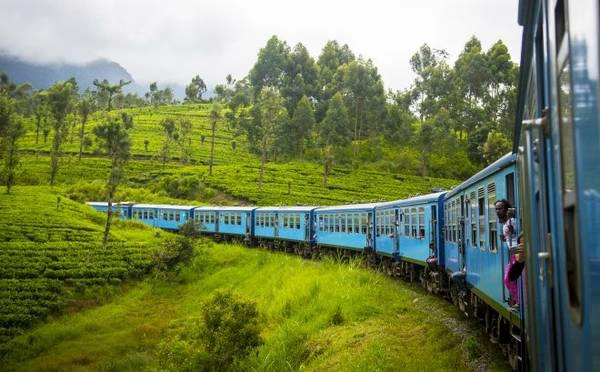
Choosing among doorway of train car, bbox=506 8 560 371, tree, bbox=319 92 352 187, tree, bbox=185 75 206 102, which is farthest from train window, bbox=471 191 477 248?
→ tree, bbox=185 75 206 102

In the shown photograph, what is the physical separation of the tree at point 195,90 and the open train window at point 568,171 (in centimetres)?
12828

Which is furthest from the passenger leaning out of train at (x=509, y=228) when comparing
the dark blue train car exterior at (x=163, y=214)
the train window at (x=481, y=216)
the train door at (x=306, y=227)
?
the dark blue train car exterior at (x=163, y=214)

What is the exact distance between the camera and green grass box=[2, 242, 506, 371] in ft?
32.0

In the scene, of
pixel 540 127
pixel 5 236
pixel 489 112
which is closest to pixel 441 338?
pixel 540 127

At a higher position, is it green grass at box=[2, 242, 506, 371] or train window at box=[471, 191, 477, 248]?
train window at box=[471, 191, 477, 248]

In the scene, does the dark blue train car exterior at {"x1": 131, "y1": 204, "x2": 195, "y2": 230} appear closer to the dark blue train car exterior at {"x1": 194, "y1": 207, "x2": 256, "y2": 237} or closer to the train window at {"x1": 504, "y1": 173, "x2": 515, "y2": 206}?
the dark blue train car exterior at {"x1": 194, "y1": 207, "x2": 256, "y2": 237}

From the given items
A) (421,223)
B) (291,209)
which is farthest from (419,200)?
(291,209)

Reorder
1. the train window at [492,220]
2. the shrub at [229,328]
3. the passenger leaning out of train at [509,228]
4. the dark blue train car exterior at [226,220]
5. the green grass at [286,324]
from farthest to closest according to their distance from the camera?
the dark blue train car exterior at [226,220]
the shrub at [229,328]
the green grass at [286,324]
the train window at [492,220]
the passenger leaning out of train at [509,228]

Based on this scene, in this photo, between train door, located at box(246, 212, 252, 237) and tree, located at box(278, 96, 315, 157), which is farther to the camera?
tree, located at box(278, 96, 315, 157)

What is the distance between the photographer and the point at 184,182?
53812 millimetres

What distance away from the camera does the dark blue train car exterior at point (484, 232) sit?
6559mm

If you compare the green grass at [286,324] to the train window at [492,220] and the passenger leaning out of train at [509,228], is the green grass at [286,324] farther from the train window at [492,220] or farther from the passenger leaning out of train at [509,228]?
the passenger leaning out of train at [509,228]

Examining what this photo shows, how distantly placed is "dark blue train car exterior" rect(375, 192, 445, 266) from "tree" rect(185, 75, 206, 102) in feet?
370

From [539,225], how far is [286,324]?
1210 cm
